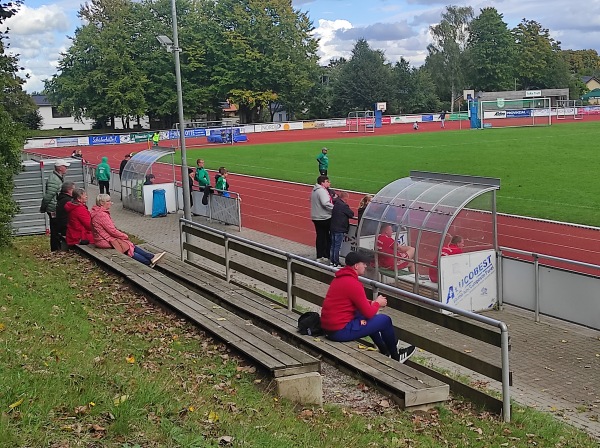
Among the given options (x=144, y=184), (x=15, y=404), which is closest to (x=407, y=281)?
(x=15, y=404)

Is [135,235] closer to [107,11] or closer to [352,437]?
[352,437]

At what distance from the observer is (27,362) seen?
623cm

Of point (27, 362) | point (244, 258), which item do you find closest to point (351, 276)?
point (27, 362)

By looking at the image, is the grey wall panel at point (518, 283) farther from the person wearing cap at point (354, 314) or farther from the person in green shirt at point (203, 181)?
the person in green shirt at point (203, 181)

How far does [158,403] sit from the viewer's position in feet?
17.6

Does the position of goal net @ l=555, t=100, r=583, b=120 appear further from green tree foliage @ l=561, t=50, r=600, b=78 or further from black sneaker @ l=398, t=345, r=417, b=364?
green tree foliage @ l=561, t=50, r=600, b=78

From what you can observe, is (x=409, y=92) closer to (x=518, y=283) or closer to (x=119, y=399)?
(x=518, y=283)

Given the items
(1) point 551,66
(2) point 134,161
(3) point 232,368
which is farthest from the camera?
(1) point 551,66

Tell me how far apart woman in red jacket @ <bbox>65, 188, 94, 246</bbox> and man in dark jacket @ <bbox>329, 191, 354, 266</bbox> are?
4752 millimetres

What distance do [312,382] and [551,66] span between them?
11735 centimetres

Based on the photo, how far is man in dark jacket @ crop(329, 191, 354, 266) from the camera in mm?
15648

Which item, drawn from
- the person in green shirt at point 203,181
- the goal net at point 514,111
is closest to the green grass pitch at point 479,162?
the person in green shirt at point 203,181

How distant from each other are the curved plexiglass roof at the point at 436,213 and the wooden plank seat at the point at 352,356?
3799mm

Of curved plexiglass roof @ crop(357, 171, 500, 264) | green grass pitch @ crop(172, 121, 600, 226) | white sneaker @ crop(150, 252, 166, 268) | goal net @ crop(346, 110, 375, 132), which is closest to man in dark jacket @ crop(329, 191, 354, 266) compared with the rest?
curved plexiglass roof @ crop(357, 171, 500, 264)
